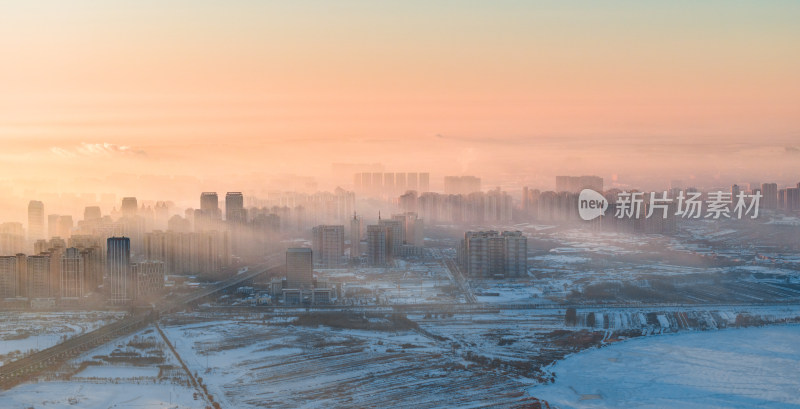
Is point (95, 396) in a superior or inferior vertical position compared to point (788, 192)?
inferior

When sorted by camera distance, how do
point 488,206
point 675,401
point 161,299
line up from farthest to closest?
point 488,206 → point 161,299 → point 675,401

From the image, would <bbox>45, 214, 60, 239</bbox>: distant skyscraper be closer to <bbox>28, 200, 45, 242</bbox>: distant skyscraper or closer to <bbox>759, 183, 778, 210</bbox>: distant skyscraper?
<bbox>28, 200, 45, 242</bbox>: distant skyscraper

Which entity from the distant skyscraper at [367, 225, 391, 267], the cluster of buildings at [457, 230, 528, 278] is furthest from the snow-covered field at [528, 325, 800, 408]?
the distant skyscraper at [367, 225, 391, 267]

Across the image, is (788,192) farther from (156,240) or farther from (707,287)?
(156,240)

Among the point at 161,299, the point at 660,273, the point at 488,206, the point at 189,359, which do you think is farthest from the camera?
the point at 488,206

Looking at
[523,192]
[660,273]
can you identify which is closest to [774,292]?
[660,273]

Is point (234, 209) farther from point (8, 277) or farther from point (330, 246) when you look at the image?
point (8, 277)
